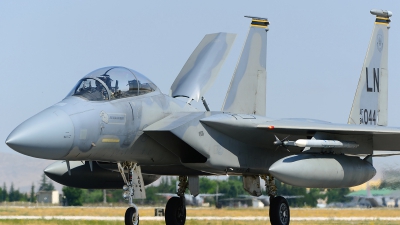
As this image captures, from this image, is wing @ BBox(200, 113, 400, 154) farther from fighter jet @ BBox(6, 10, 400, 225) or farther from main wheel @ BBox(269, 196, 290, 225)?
main wheel @ BBox(269, 196, 290, 225)

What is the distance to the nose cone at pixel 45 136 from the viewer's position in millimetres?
10219

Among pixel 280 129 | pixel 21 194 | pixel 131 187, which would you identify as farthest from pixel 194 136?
pixel 21 194

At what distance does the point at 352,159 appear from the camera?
523 inches

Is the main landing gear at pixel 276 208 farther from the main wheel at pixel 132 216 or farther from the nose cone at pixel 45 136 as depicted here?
the nose cone at pixel 45 136

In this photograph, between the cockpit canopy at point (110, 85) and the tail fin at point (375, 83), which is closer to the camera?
the cockpit canopy at point (110, 85)

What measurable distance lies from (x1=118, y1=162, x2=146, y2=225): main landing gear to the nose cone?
162cm

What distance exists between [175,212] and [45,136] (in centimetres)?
488

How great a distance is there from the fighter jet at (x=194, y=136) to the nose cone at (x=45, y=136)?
0.05 ft

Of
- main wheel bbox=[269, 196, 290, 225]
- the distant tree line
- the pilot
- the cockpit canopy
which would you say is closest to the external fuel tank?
main wheel bbox=[269, 196, 290, 225]

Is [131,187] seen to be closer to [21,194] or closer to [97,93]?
[97,93]

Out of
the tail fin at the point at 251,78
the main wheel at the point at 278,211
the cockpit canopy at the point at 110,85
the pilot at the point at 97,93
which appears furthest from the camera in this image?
the tail fin at the point at 251,78

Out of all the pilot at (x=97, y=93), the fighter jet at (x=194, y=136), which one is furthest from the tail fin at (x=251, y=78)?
the pilot at (x=97, y=93)

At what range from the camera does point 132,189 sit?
39.6 ft

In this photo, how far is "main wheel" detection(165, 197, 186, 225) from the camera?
1461cm
